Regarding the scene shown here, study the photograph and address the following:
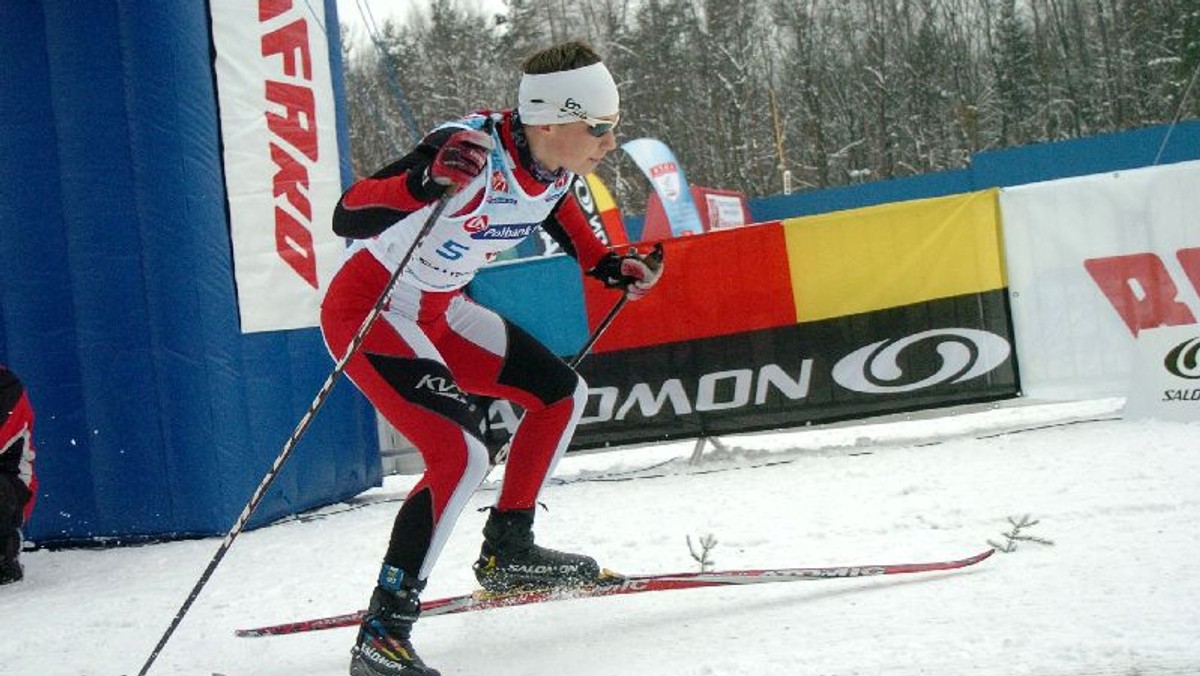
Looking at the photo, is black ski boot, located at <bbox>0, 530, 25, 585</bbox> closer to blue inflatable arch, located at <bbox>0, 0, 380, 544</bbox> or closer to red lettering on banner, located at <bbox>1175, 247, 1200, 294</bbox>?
blue inflatable arch, located at <bbox>0, 0, 380, 544</bbox>

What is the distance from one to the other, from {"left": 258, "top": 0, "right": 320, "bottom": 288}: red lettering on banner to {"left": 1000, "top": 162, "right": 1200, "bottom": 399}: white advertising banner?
4592mm

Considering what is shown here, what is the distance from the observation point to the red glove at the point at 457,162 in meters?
3.18

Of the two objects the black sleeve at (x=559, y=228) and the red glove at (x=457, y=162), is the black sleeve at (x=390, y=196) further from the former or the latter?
the black sleeve at (x=559, y=228)

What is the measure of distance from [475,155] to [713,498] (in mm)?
3283

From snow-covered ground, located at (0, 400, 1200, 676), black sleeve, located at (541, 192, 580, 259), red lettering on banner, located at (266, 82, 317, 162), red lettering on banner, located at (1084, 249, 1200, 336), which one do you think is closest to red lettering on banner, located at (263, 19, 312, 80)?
red lettering on banner, located at (266, 82, 317, 162)

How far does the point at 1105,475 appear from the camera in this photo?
17.2ft

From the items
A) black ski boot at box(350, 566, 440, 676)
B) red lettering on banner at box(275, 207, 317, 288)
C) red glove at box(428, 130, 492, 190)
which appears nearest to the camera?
red glove at box(428, 130, 492, 190)

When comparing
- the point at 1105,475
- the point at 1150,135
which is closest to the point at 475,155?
the point at 1105,475

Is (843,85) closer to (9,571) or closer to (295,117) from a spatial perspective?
(295,117)

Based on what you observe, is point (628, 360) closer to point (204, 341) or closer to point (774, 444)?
point (774, 444)

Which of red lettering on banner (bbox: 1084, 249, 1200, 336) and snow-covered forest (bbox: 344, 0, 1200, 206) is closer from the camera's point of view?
red lettering on banner (bbox: 1084, 249, 1200, 336)

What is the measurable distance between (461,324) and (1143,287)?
482cm

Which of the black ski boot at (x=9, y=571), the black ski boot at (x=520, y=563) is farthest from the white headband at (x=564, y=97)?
the black ski boot at (x=9, y=571)

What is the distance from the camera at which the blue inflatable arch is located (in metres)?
6.51
